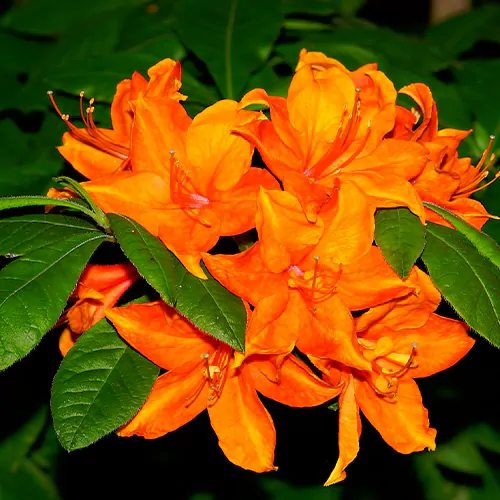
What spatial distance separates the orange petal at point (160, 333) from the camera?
0.97m

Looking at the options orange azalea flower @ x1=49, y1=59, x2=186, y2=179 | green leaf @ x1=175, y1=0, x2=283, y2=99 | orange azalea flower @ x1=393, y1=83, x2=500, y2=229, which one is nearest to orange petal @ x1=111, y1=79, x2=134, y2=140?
orange azalea flower @ x1=49, y1=59, x2=186, y2=179

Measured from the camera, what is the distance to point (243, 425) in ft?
3.34

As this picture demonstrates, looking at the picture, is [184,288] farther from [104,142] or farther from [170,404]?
[104,142]

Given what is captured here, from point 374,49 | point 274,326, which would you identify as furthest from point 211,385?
point 374,49

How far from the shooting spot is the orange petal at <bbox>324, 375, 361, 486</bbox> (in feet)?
3.29

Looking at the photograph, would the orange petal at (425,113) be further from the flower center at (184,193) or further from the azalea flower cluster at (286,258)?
the flower center at (184,193)

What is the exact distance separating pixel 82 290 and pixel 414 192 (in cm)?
42

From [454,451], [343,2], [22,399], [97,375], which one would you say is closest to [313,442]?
[454,451]

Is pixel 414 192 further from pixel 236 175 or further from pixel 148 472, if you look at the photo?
pixel 148 472

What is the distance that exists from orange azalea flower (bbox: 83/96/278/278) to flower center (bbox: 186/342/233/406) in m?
0.14

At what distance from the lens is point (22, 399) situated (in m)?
1.67

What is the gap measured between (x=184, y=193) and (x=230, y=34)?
20.7 inches

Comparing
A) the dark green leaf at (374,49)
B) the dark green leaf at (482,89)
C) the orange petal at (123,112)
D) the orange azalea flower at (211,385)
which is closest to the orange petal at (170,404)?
the orange azalea flower at (211,385)

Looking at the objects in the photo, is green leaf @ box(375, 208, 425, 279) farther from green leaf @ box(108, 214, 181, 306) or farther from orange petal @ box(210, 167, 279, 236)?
green leaf @ box(108, 214, 181, 306)
